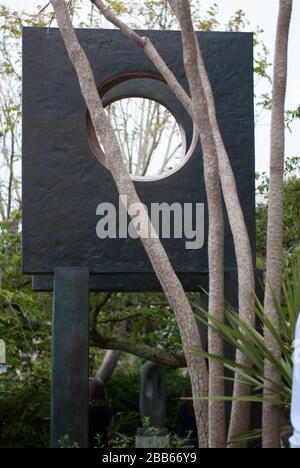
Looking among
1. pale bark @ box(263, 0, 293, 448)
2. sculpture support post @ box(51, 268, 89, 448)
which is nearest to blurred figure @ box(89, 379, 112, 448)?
sculpture support post @ box(51, 268, 89, 448)

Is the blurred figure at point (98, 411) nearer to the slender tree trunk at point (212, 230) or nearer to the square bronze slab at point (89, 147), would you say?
the square bronze slab at point (89, 147)

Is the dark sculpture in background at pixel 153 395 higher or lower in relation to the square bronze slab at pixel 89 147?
lower

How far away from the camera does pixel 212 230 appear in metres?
6.48

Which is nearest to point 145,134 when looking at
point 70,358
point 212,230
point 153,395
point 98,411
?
point 153,395

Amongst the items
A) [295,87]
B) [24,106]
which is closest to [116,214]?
[24,106]

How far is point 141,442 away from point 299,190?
134 inches

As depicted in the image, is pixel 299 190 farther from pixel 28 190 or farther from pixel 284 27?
pixel 284 27

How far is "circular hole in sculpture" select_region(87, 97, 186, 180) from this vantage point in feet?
48.6

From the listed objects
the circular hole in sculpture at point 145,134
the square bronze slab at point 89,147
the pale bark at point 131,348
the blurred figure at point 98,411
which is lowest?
the blurred figure at point 98,411

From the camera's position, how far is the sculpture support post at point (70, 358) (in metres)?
7.81

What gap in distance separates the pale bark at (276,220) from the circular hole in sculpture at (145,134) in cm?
836

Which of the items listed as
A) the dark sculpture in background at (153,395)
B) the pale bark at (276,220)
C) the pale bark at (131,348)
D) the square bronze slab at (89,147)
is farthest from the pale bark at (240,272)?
the dark sculpture in background at (153,395)

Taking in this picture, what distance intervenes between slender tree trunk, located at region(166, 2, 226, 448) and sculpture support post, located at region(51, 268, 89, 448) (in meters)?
1.87

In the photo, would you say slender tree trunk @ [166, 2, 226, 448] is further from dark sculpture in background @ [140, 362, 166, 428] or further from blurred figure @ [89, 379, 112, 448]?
dark sculpture in background @ [140, 362, 166, 428]
